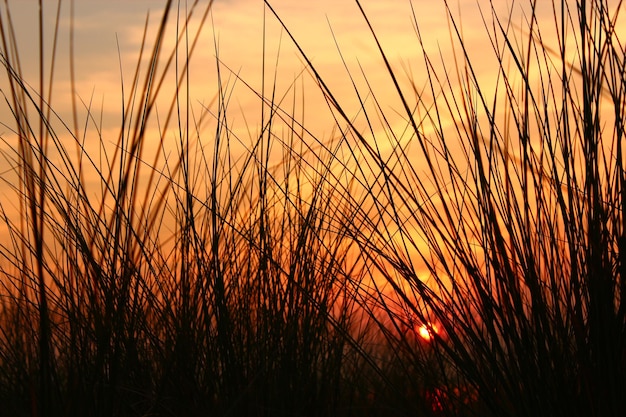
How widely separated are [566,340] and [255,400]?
0.80 metres

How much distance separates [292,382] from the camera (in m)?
1.87

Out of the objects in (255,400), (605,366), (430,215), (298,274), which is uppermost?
(298,274)

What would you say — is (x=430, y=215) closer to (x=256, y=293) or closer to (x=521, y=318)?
(x=521, y=318)

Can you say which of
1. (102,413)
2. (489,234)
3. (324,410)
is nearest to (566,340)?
(489,234)

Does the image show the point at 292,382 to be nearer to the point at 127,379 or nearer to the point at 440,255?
the point at 127,379

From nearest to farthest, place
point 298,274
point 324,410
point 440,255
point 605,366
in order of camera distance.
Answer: point 605,366, point 440,255, point 298,274, point 324,410

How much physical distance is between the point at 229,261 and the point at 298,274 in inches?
10.4

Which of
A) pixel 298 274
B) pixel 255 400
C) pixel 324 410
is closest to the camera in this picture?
pixel 255 400

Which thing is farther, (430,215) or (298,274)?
(298,274)

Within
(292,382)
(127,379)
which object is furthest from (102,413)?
(292,382)

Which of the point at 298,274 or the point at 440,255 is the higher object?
the point at 298,274

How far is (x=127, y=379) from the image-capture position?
1.79m

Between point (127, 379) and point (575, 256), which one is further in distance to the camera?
point (127, 379)

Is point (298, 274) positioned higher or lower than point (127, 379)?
higher
